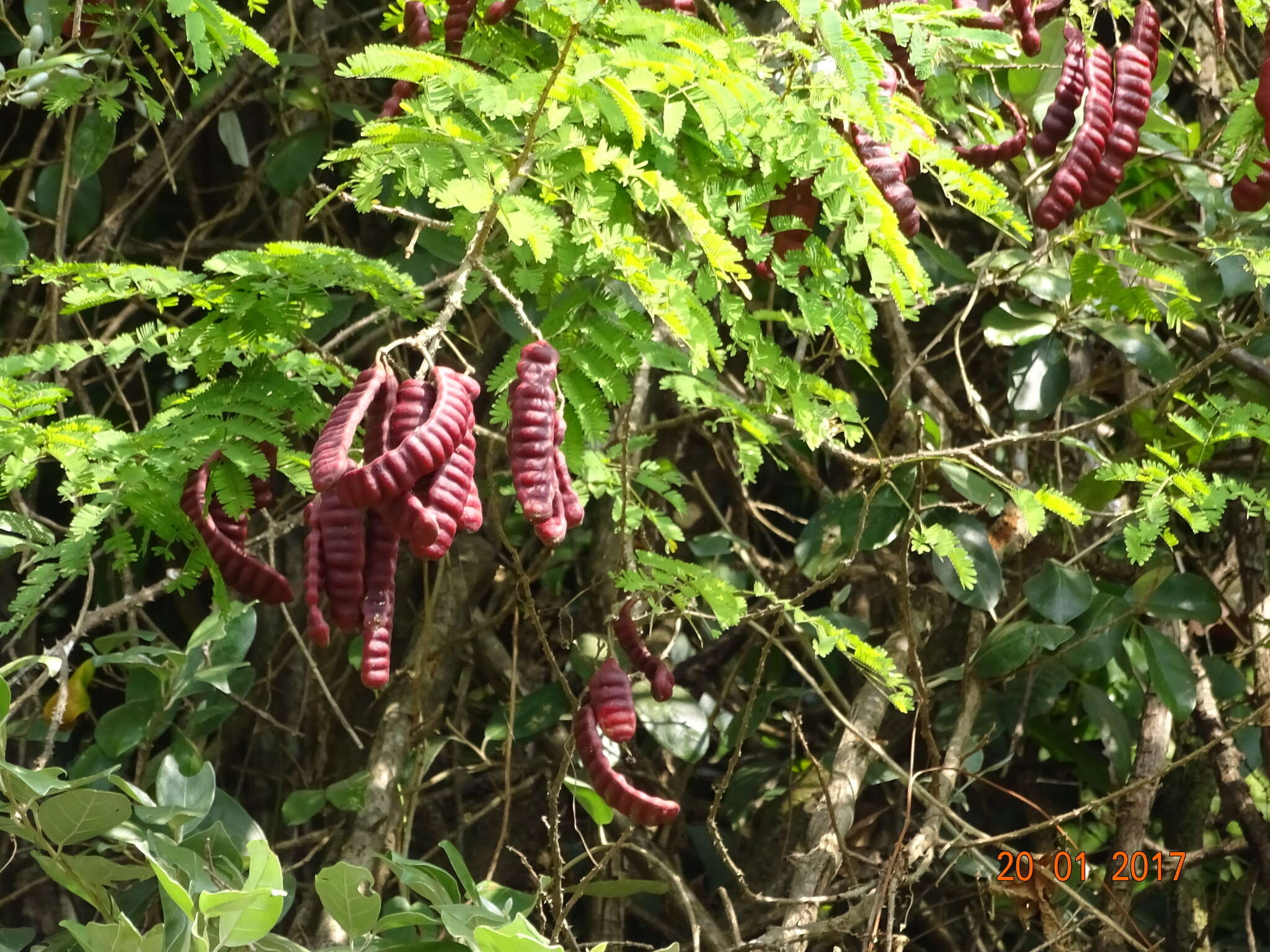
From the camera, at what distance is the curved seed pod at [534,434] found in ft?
4.24

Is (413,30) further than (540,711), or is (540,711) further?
(540,711)

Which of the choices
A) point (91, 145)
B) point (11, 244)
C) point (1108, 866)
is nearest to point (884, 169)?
point (11, 244)

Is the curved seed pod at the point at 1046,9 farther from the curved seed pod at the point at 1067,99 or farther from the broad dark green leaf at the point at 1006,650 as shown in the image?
the broad dark green leaf at the point at 1006,650

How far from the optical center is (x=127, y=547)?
1674mm

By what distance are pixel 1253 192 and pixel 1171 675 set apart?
31.2 inches

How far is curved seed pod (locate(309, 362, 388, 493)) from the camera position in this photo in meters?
1.21

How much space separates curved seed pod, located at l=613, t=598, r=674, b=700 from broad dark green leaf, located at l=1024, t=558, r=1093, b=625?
708 mm

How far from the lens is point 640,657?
1918 millimetres

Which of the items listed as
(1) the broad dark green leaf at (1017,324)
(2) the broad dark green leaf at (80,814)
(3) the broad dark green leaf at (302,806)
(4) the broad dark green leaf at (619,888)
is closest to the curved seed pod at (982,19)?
(1) the broad dark green leaf at (1017,324)

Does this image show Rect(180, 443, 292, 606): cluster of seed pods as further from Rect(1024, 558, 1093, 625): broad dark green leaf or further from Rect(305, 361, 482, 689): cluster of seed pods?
Rect(1024, 558, 1093, 625): broad dark green leaf

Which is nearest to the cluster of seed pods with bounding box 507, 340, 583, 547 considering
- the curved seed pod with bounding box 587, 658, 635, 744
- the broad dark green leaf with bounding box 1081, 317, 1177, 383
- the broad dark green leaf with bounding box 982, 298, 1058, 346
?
the curved seed pod with bounding box 587, 658, 635, 744

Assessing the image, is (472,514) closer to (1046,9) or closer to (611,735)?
(611,735)

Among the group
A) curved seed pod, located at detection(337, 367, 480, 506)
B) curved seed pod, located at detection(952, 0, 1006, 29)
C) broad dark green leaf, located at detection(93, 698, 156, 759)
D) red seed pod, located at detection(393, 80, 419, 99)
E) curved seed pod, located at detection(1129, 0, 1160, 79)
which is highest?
curved seed pod, located at detection(952, 0, 1006, 29)

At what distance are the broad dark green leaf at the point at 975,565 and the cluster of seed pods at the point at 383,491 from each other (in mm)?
A: 1114
